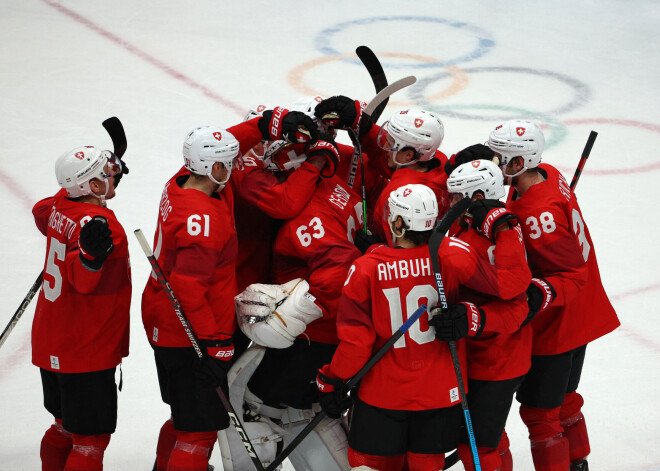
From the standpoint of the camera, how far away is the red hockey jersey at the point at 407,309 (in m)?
2.82

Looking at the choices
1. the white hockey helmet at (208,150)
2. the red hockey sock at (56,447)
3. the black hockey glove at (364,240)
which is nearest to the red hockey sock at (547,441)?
the black hockey glove at (364,240)

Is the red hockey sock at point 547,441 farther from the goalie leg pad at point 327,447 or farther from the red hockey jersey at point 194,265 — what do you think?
the red hockey jersey at point 194,265

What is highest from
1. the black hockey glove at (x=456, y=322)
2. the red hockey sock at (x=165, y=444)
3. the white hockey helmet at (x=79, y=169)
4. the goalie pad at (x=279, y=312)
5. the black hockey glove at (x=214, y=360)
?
the white hockey helmet at (x=79, y=169)

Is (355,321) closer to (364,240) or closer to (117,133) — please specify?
(364,240)

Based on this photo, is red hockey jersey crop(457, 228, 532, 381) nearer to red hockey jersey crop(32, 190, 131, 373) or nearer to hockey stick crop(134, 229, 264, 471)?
hockey stick crop(134, 229, 264, 471)

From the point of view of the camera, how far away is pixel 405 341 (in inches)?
113

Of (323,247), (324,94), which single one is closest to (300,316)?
(323,247)

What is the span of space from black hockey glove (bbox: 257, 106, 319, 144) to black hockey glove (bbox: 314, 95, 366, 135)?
0.09 meters

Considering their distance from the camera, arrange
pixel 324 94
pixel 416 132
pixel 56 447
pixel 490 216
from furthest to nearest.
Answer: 1. pixel 324 94
2. pixel 56 447
3. pixel 416 132
4. pixel 490 216

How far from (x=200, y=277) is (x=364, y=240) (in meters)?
0.64

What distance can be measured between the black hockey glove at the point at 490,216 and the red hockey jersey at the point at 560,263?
0.88 ft

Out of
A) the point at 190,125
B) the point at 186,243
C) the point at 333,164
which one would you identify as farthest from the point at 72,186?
the point at 190,125

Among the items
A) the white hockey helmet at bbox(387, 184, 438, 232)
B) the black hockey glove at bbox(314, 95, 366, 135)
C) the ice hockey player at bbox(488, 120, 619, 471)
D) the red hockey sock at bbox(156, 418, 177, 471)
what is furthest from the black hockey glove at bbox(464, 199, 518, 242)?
the red hockey sock at bbox(156, 418, 177, 471)

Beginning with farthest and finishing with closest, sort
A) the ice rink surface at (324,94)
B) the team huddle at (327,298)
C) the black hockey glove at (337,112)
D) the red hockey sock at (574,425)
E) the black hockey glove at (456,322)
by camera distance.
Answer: the ice rink surface at (324,94)
the red hockey sock at (574,425)
the black hockey glove at (337,112)
the team huddle at (327,298)
the black hockey glove at (456,322)
